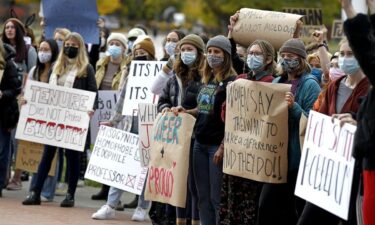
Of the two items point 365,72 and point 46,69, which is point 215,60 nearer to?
point 365,72

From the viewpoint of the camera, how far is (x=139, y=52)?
1356cm

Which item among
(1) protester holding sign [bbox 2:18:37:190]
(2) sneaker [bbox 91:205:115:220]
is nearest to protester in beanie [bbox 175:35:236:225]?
(2) sneaker [bbox 91:205:115:220]

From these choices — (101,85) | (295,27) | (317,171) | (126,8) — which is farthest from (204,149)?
(126,8)

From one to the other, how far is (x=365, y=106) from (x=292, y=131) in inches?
84.8

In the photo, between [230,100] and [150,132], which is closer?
[230,100]

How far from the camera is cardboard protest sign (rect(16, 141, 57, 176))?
1491 centimetres

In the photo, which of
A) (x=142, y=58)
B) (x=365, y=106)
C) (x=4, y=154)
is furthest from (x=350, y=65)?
(x=4, y=154)

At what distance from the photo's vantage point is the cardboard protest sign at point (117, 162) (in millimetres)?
13102

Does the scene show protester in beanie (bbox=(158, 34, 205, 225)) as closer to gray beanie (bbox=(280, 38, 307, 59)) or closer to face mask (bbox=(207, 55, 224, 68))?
face mask (bbox=(207, 55, 224, 68))

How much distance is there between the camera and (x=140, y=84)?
13375 millimetres

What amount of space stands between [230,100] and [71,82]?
3.96 m

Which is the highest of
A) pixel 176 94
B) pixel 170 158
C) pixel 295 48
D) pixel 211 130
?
pixel 295 48

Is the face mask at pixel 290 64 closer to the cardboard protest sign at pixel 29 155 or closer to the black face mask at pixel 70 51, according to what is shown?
the black face mask at pixel 70 51

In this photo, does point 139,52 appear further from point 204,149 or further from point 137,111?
point 204,149
